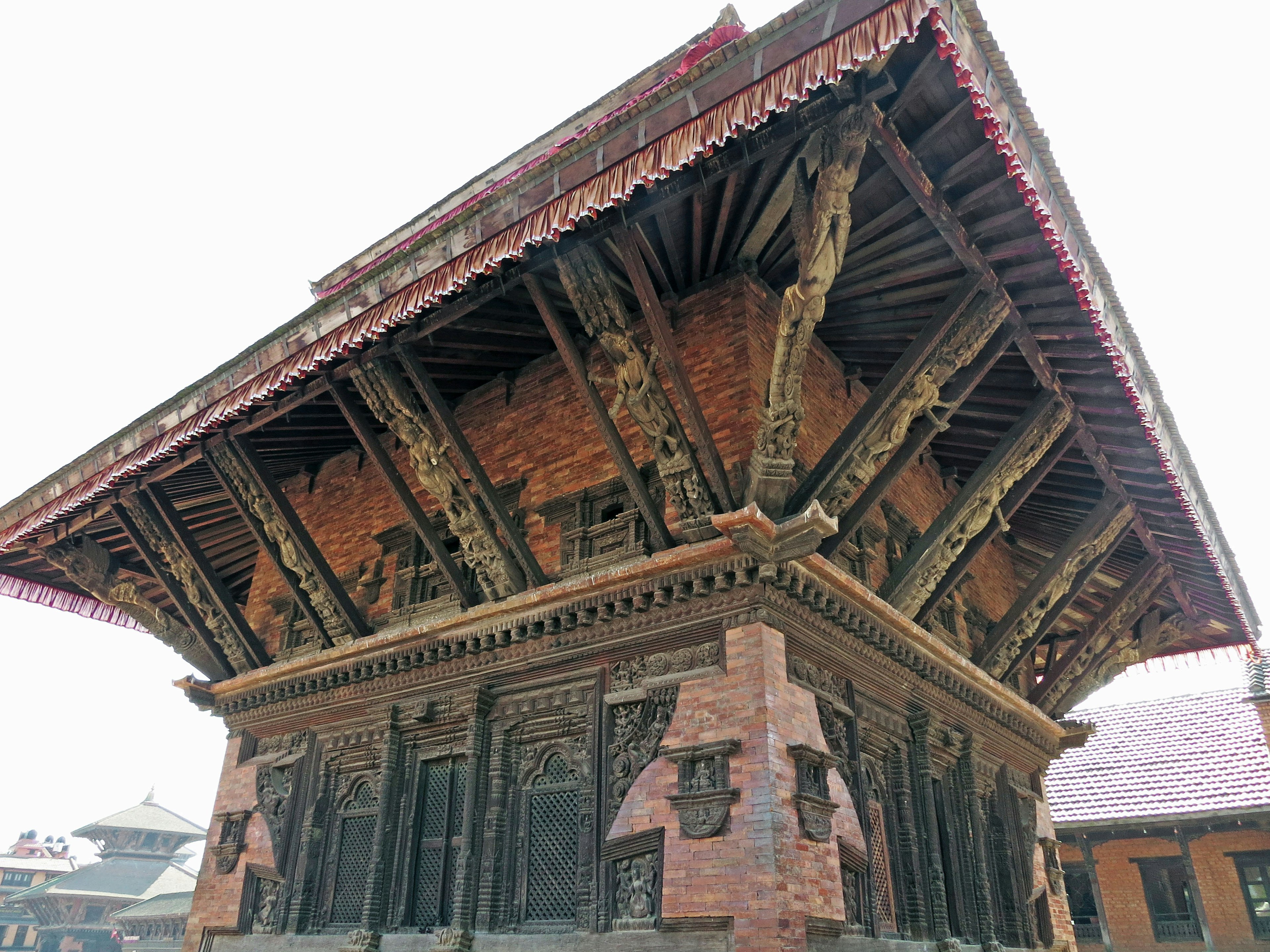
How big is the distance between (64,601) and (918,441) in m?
10.9

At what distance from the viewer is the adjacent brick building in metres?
16.1

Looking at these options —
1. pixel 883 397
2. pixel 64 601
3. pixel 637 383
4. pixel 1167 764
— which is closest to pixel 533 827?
pixel 637 383

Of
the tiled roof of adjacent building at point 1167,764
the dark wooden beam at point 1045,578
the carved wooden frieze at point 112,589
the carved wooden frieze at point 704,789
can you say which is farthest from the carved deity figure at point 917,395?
the tiled roof of adjacent building at point 1167,764

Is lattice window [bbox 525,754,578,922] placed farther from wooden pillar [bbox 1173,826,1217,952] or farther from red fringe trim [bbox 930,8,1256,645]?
wooden pillar [bbox 1173,826,1217,952]

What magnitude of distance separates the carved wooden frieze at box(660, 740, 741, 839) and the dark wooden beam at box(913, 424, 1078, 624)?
125 inches

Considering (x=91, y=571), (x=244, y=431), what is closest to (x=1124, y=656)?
(x=244, y=431)

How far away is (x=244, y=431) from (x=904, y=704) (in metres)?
6.66

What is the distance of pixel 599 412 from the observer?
6.99 metres

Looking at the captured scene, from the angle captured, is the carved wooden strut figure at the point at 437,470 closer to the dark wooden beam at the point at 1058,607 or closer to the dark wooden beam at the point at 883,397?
the dark wooden beam at the point at 883,397

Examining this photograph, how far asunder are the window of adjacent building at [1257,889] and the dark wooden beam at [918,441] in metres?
13.6

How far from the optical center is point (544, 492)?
868cm

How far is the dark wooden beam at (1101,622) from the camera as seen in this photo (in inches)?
443

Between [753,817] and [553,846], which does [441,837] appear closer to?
[553,846]

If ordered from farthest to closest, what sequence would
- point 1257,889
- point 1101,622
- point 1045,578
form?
1. point 1257,889
2. point 1101,622
3. point 1045,578
